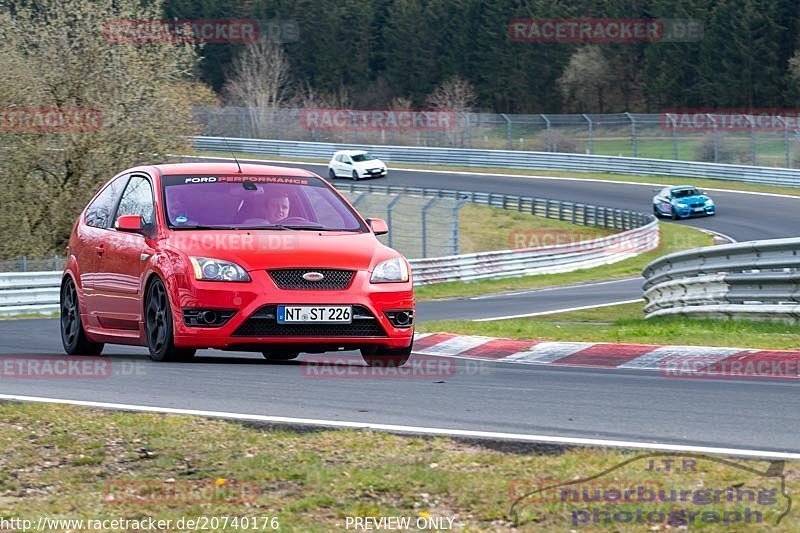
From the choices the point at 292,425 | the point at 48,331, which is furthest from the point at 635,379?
the point at 48,331

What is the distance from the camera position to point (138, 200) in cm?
1034

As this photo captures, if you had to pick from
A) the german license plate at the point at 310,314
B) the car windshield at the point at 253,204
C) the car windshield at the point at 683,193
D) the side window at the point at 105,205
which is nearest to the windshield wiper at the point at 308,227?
the car windshield at the point at 253,204

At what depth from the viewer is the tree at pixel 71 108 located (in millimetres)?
31062

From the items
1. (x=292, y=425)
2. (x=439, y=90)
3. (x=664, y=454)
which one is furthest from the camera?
(x=439, y=90)

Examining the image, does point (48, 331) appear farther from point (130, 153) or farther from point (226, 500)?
point (130, 153)

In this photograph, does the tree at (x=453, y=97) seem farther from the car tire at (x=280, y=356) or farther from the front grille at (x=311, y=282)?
the front grille at (x=311, y=282)

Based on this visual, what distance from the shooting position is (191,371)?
8867mm

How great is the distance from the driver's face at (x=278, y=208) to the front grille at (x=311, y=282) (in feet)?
2.96

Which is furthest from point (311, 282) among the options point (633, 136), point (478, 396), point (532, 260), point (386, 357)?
point (633, 136)

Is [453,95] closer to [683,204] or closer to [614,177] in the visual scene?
[614,177]

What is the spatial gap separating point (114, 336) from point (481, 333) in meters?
4.03

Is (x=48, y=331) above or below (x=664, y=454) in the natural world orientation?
below

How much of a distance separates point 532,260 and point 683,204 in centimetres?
1376

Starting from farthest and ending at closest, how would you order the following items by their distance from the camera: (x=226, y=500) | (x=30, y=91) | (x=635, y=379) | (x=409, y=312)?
(x=30, y=91)
(x=409, y=312)
(x=635, y=379)
(x=226, y=500)
